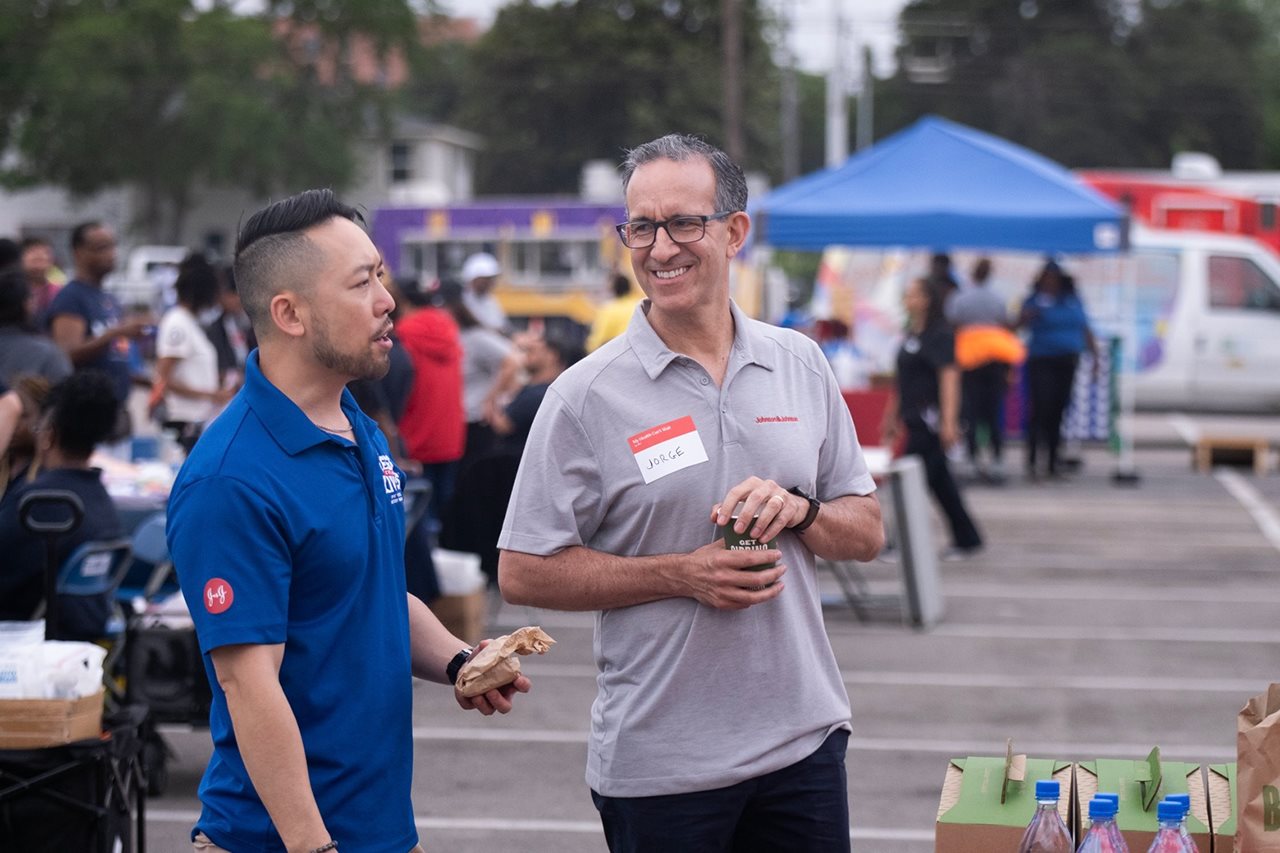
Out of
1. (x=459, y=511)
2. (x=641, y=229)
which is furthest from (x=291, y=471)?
(x=459, y=511)

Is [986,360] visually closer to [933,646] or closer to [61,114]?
[933,646]

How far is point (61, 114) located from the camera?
184ft

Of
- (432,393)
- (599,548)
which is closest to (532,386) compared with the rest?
(432,393)

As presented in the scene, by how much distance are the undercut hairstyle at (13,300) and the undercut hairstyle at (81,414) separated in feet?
6.81

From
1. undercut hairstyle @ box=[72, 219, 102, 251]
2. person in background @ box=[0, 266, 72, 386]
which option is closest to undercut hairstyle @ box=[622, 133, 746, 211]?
person in background @ box=[0, 266, 72, 386]

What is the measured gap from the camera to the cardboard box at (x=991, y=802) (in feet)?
10.1

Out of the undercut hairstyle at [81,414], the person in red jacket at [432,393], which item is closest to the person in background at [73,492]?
the undercut hairstyle at [81,414]

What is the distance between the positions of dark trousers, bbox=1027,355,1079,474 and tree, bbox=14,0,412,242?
42.2 m

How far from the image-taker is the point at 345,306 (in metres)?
2.86

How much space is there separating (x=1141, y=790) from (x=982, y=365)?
1449 cm

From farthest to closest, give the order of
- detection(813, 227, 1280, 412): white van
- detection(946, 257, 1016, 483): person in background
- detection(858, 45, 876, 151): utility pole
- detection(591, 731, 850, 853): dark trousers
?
detection(858, 45, 876, 151): utility pole < detection(813, 227, 1280, 412): white van < detection(946, 257, 1016, 483): person in background < detection(591, 731, 850, 853): dark trousers

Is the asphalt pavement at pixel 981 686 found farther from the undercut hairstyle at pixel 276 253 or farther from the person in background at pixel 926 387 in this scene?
the undercut hairstyle at pixel 276 253

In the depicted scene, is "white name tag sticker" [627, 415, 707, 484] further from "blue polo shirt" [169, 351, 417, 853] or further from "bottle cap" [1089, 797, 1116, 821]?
"bottle cap" [1089, 797, 1116, 821]

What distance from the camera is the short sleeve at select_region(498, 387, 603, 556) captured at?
3199 millimetres
